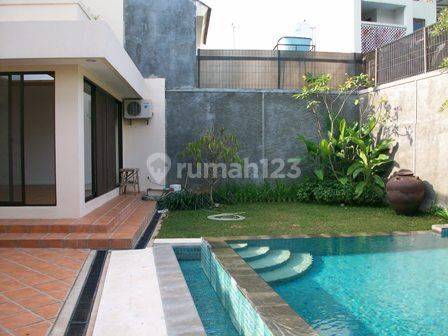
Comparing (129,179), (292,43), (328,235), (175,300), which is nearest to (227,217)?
(328,235)

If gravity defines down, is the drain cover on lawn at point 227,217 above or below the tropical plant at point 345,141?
below

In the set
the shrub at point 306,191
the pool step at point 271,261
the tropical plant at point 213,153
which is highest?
the tropical plant at point 213,153

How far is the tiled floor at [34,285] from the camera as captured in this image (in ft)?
11.9

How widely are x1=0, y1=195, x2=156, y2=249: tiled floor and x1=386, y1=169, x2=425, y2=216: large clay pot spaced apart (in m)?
5.71

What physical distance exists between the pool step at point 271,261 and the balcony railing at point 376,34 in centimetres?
1535

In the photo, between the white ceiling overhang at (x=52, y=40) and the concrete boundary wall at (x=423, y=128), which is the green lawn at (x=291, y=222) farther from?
the white ceiling overhang at (x=52, y=40)

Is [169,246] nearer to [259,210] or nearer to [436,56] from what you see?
[259,210]

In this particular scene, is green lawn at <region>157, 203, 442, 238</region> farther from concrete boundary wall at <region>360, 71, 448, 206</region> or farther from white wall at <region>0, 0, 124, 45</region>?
white wall at <region>0, 0, 124, 45</region>

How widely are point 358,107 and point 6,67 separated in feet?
31.9

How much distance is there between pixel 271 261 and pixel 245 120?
7292 millimetres

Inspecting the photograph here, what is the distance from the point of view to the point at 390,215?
10039mm

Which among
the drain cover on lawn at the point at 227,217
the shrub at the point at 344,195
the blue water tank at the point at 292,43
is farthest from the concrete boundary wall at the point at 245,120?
the blue water tank at the point at 292,43

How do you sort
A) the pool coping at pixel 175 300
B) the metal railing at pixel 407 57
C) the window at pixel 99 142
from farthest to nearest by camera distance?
the metal railing at pixel 407 57 < the window at pixel 99 142 < the pool coping at pixel 175 300

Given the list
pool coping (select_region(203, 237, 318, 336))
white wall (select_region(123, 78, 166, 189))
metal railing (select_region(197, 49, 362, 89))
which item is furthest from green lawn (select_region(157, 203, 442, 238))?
metal railing (select_region(197, 49, 362, 89))
